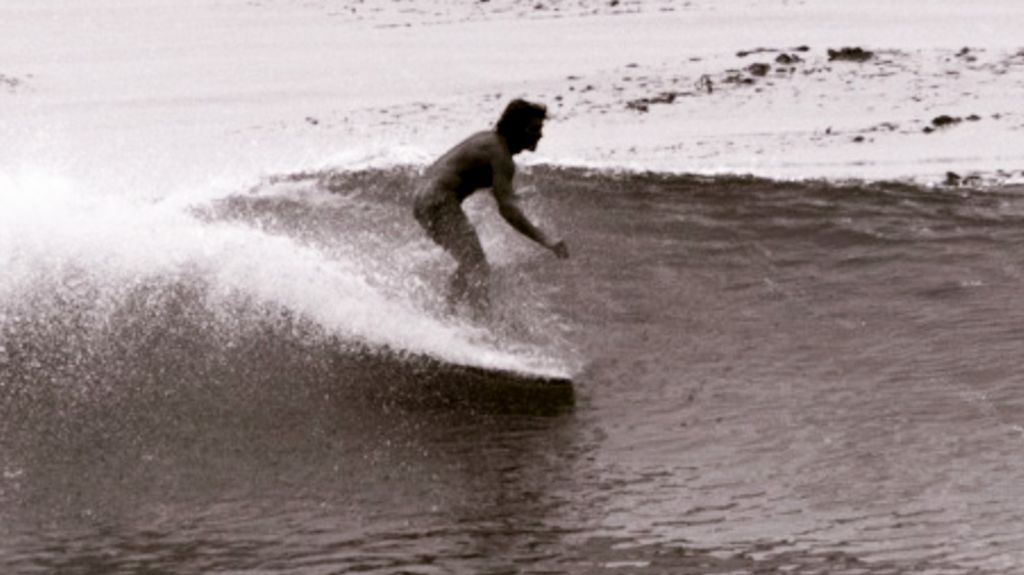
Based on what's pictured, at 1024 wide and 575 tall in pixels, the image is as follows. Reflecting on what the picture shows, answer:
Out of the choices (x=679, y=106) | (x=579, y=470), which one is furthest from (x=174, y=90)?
(x=579, y=470)

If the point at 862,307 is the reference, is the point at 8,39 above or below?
above

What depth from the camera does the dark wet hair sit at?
1238cm

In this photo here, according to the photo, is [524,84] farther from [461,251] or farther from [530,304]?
[461,251]

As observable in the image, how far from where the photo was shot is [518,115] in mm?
12383

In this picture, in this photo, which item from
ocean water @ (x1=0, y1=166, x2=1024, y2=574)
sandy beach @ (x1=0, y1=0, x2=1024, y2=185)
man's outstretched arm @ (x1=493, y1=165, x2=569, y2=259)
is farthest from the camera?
sandy beach @ (x1=0, y1=0, x2=1024, y2=185)

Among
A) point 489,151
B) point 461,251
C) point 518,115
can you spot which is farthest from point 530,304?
point 518,115

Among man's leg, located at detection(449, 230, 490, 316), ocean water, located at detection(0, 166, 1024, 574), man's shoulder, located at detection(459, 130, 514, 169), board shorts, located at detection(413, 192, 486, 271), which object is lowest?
ocean water, located at detection(0, 166, 1024, 574)

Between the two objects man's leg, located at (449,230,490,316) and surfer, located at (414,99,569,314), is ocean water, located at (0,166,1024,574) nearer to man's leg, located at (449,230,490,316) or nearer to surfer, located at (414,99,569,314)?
man's leg, located at (449,230,490,316)

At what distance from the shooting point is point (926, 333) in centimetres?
1283

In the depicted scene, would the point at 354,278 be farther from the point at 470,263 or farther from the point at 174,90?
the point at 174,90

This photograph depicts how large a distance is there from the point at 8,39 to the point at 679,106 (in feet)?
23.5

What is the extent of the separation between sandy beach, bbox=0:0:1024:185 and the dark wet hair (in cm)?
387

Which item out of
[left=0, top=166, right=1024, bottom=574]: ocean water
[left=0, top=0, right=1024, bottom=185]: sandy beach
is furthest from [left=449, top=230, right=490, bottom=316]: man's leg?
[left=0, top=0, right=1024, bottom=185]: sandy beach

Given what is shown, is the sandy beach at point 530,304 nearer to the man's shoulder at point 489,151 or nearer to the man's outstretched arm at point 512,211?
the man's outstretched arm at point 512,211
